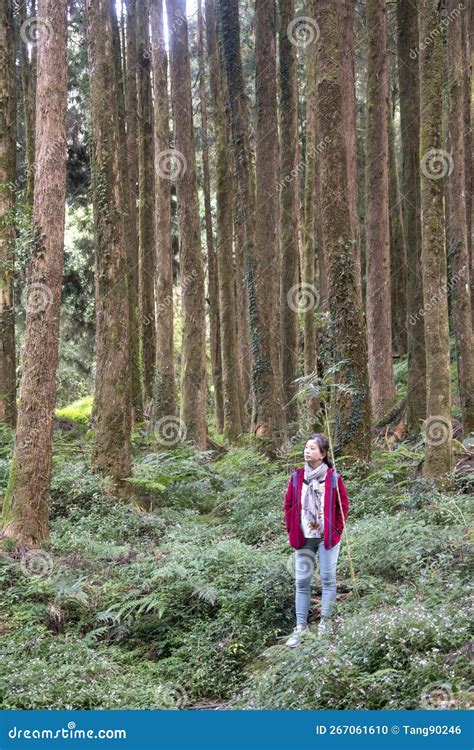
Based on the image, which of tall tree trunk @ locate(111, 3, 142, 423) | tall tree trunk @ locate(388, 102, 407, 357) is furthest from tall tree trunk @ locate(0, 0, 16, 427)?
tall tree trunk @ locate(388, 102, 407, 357)

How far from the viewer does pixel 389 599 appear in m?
6.51

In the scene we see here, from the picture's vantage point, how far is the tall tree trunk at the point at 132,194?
1942cm

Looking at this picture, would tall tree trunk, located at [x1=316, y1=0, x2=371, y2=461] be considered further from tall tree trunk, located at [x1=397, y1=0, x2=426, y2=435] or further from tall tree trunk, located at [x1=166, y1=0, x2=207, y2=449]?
tall tree trunk, located at [x1=166, y1=0, x2=207, y2=449]

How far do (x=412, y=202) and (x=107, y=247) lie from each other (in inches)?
266

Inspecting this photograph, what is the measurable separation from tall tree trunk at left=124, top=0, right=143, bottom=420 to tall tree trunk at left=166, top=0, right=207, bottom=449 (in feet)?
9.09

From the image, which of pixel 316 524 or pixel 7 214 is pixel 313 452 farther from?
pixel 7 214

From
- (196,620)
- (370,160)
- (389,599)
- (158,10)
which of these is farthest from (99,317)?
(158,10)

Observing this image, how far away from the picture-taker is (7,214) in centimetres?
1452

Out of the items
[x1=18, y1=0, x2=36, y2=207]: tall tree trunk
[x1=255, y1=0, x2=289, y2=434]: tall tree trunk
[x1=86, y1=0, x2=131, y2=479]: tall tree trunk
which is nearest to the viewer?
[x1=86, y1=0, x2=131, y2=479]: tall tree trunk

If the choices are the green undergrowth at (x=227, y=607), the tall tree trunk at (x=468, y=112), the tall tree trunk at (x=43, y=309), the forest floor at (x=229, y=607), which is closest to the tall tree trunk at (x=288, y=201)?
the tall tree trunk at (x=468, y=112)

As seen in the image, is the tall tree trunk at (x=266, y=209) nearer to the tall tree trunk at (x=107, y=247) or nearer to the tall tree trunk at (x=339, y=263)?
the tall tree trunk at (x=339, y=263)

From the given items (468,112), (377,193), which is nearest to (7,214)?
(377,193)

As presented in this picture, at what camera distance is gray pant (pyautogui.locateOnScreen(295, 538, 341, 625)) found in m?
6.70

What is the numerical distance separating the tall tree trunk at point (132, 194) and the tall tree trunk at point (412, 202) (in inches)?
286
